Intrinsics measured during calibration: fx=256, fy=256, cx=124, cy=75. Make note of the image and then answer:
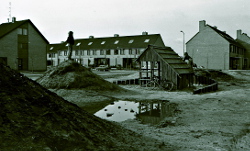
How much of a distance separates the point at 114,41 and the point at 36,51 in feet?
92.5

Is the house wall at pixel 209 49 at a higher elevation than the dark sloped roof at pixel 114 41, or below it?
below

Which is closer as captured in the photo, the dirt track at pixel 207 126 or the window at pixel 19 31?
the dirt track at pixel 207 126

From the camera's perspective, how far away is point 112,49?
221 ft

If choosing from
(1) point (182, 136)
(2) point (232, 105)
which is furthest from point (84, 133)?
(2) point (232, 105)

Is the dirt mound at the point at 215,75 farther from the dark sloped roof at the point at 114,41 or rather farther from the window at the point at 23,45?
the dark sloped roof at the point at 114,41

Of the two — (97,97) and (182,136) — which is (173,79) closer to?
(97,97)

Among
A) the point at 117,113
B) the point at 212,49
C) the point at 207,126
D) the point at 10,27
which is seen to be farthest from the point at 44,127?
the point at 212,49

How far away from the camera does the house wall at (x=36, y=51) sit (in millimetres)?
43625

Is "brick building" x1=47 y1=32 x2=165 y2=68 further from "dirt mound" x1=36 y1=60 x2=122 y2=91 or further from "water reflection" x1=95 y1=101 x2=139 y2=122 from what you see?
"water reflection" x1=95 y1=101 x2=139 y2=122

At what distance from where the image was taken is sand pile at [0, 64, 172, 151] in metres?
4.26

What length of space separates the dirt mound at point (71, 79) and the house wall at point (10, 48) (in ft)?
79.6

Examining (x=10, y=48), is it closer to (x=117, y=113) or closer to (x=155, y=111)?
(x=117, y=113)

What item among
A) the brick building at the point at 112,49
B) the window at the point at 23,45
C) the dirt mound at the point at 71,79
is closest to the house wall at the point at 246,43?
the brick building at the point at 112,49

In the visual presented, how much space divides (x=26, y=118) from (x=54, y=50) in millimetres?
77035
